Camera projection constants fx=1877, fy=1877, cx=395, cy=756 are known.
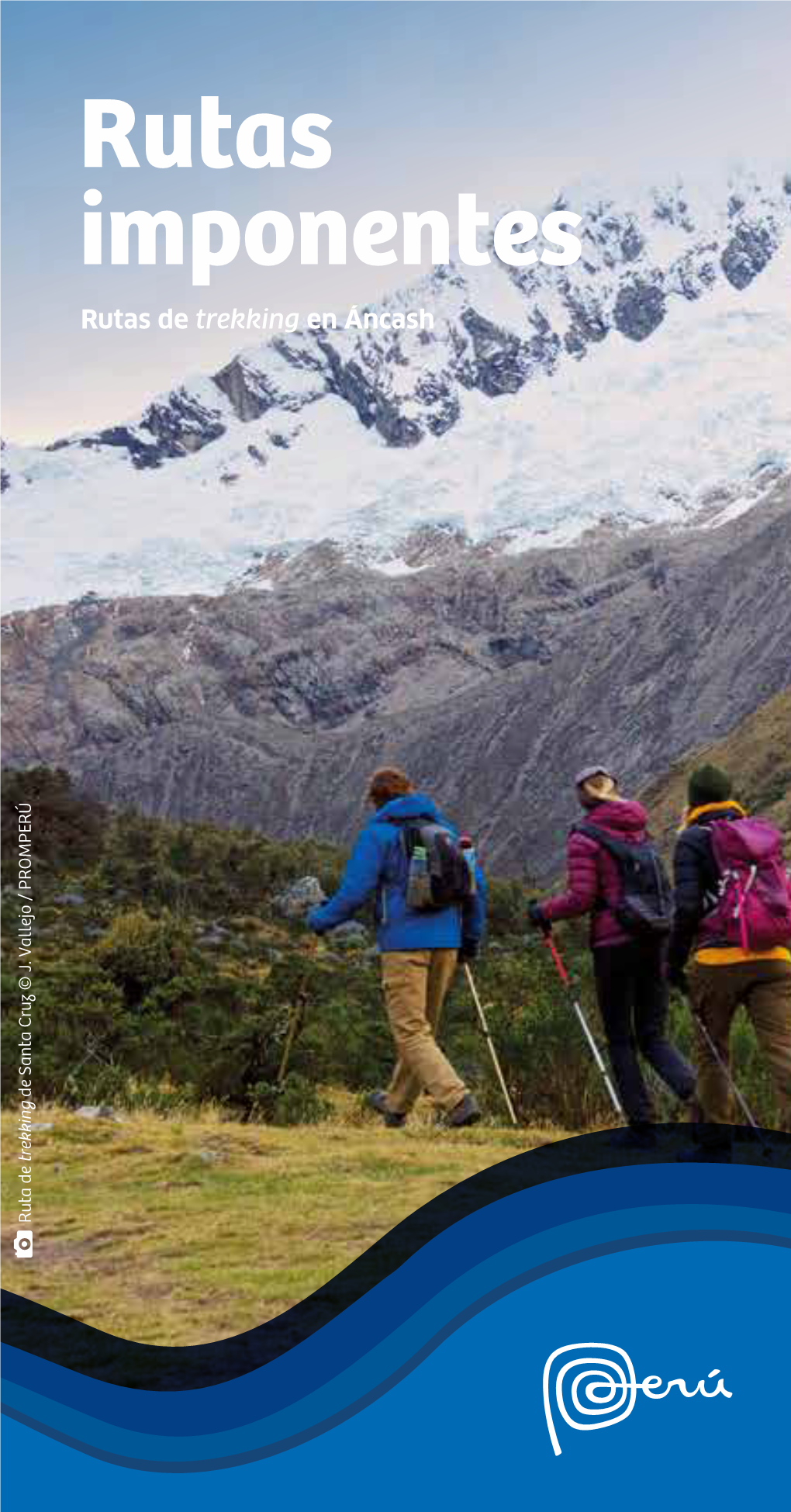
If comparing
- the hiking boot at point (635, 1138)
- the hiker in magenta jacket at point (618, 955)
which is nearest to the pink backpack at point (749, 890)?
the hiker in magenta jacket at point (618, 955)

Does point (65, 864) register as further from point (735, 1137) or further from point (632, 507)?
point (632, 507)

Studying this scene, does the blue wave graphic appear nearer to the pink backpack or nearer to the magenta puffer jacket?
the pink backpack

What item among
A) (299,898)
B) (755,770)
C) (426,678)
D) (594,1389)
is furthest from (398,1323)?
(426,678)

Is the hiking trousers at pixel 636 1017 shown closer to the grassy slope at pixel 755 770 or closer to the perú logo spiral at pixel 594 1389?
the perú logo spiral at pixel 594 1389

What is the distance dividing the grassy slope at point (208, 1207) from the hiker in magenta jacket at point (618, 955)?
69 centimetres

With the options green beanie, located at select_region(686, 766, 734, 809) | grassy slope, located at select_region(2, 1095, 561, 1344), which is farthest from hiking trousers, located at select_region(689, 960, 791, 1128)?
grassy slope, located at select_region(2, 1095, 561, 1344)

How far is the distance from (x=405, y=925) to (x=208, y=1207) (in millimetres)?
1454

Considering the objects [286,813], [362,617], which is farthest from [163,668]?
[286,813]

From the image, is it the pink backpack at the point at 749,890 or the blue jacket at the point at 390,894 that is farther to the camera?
the blue jacket at the point at 390,894

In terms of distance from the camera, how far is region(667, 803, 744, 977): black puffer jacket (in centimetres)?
671

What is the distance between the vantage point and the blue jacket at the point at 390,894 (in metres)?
7.58

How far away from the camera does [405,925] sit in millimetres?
7676

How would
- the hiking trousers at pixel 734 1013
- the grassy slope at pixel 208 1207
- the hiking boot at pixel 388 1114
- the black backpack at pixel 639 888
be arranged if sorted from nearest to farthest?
1. the grassy slope at pixel 208 1207
2. the hiking trousers at pixel 734 1013
3. the black backpack at pixel 639 888
4. the hiking boot at pixel 388 1114

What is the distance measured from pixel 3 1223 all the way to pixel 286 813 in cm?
9950
